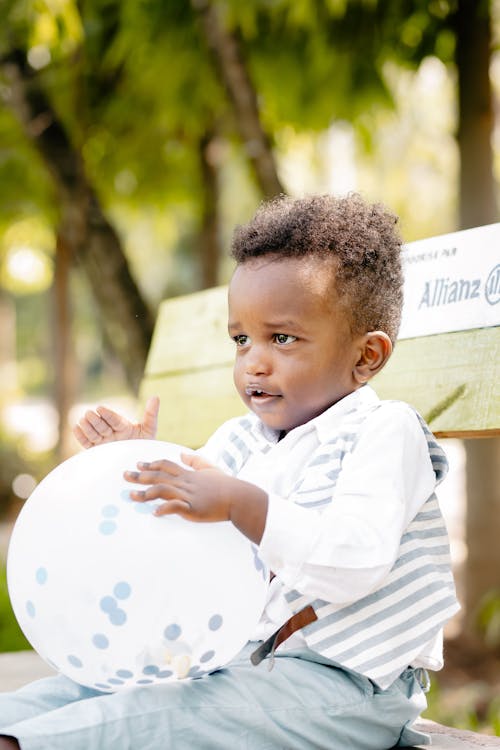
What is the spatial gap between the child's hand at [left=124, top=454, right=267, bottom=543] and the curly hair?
534mm

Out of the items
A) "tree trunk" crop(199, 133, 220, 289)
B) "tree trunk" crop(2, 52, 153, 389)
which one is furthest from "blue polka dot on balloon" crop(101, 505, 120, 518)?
"tree trunk" crop(199, 133, 220, 289)

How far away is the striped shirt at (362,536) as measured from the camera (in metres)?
1.85

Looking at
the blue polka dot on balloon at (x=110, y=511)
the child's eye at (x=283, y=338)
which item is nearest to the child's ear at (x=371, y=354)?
the child's eye at (x=283, y=338)

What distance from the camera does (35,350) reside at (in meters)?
37.1

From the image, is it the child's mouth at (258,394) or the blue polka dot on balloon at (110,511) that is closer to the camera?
the blue polka dot on balloon at (110,511)

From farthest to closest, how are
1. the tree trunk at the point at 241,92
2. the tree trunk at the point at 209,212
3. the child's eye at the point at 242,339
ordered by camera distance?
the tree trunk at the point at 209,212 → the tree trunk at the point at 241,92 → the child's eye at the point at 242,339

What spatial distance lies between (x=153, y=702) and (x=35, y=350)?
3593cm

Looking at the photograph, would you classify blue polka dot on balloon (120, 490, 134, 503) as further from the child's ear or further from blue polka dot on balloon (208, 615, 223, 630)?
the child's ear

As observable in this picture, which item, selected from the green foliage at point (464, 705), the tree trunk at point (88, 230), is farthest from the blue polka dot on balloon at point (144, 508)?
the tree trunk at point (88, 230)

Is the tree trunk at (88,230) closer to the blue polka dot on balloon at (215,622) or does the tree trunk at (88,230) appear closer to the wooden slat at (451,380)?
the wooden slat at (451,380)

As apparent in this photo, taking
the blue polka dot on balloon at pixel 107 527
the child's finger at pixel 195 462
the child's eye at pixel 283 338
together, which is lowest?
the blue polka dot on balloon at pixel 107 527

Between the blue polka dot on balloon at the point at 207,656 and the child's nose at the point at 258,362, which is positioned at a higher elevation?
the child's nose at the point at 258,362

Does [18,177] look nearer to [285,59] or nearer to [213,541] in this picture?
[285,59]

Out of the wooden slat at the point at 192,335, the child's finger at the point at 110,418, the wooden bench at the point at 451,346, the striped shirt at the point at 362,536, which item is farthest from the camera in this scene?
the wooden slat at the point at 192,335
